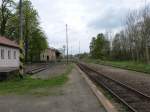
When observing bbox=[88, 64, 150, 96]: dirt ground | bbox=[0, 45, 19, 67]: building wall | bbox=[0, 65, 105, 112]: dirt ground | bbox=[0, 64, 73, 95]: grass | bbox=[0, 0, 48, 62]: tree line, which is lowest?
bbox=[88, 64, 150, 96]: dirt ground

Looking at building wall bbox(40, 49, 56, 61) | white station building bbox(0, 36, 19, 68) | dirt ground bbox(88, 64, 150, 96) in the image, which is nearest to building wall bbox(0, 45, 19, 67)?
white station building bbox(0, 36, 19, 68)

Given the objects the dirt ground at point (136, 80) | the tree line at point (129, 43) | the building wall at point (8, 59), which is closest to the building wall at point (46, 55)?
the tree line at point (129, 43)

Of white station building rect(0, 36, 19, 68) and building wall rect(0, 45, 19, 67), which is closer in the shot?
white station building rect(0, 36, 19, 68)

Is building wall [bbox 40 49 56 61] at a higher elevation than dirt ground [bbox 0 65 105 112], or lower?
higher

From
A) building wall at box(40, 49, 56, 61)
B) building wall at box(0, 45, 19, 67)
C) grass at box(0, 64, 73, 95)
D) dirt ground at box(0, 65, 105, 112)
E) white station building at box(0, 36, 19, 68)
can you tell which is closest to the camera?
dirt ground at box(0, 65, 105, 112)

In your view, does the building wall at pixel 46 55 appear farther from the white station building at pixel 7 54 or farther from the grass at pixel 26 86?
the grass at pixel 26 86

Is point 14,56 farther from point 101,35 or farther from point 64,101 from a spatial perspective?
point 101,35

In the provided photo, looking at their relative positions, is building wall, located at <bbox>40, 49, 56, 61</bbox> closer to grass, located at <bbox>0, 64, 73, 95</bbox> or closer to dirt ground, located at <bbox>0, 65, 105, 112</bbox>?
grass, located at <bbox>0, 64, 73, 95</bbox>

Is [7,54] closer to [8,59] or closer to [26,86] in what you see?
[8,59]

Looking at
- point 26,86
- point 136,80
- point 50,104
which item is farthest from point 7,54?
point 50,104

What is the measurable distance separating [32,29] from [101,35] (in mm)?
52989

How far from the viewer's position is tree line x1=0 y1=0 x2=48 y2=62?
2443 inches

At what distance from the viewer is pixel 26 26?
66.8 meters

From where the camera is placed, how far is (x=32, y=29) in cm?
6962
